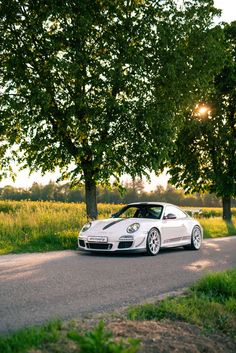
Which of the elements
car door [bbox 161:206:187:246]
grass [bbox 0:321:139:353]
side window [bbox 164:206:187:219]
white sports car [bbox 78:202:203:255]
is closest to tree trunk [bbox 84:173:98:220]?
white sports car [bbox 78:202:203:255]

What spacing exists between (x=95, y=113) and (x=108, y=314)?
13.3m

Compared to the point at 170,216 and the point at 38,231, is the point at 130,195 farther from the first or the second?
the point at 170,216

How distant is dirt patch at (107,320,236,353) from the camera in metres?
4.70

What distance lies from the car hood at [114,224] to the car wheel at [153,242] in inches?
11.9

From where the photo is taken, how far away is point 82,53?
62.0ft

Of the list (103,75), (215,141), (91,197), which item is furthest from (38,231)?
(215,141)

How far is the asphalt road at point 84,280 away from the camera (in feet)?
21.5

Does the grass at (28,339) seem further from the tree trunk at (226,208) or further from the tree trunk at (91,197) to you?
the tree trunk at (226,208)

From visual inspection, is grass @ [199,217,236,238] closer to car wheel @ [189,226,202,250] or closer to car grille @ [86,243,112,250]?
car wheel @ [189,226,202,250]

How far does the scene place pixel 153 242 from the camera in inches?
537

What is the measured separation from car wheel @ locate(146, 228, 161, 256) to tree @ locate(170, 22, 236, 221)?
60.8 ft

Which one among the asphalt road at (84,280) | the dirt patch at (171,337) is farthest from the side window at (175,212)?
the dirt patch at (171,337)

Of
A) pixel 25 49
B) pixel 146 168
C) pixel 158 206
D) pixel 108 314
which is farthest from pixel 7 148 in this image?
pixel 108 314

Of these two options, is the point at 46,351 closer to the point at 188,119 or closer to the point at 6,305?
the point at 6,305
